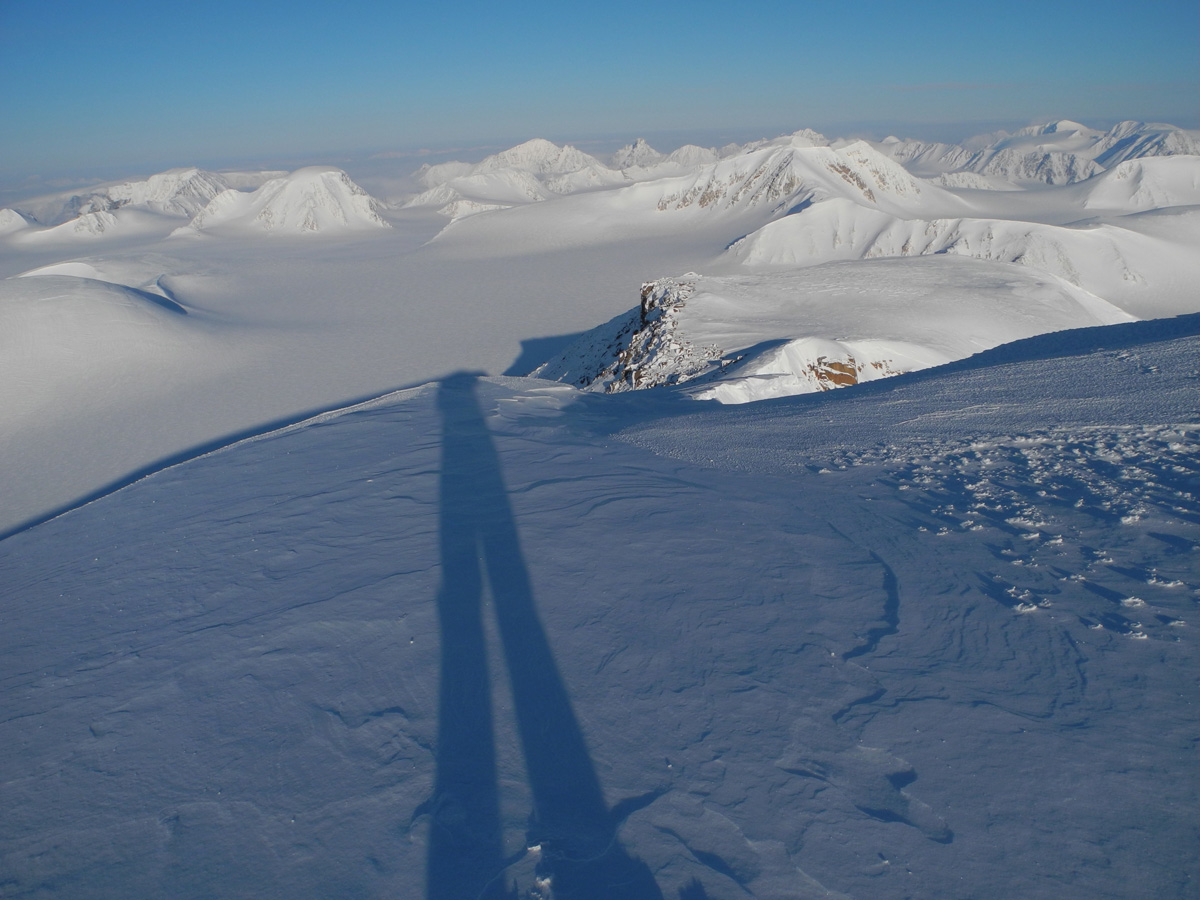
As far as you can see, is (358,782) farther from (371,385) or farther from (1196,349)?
(371,385)

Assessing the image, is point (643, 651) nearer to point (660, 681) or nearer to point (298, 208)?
point (660, 681)

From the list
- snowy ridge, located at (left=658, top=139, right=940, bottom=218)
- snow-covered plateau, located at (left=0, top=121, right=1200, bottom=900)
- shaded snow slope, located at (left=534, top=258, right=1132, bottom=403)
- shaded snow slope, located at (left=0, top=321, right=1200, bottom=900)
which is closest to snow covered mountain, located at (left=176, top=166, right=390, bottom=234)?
snowy ridge, located at (left=658, top=139, right=940, bottom=218)

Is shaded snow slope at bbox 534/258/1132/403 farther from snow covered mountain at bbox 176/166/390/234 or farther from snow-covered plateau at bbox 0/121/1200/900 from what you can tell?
snow covered mountain at bbox 176/166/390/234

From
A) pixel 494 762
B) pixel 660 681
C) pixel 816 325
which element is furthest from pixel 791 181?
pixel 494 762

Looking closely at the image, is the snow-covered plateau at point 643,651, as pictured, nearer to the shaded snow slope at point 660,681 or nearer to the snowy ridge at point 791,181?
the shaded snow slope at point 660,681

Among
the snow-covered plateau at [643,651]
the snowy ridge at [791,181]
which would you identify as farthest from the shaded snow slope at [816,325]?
the snowy ridge at [791,181]
